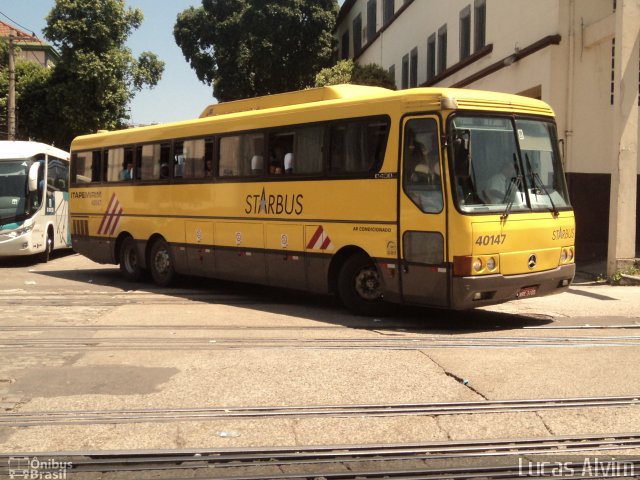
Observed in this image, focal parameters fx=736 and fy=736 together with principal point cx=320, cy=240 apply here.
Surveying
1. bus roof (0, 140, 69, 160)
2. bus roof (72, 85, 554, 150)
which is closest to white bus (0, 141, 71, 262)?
bus roof (0, 140, 69, 160)

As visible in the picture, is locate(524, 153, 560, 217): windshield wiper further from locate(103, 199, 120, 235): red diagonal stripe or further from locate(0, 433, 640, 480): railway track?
locate(103, 199, 120, 235): red diagonal stripe

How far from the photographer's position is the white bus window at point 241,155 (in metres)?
11.7

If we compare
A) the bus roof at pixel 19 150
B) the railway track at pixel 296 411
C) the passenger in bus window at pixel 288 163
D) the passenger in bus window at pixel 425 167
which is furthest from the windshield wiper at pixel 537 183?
the bus roof at pixel 19 150

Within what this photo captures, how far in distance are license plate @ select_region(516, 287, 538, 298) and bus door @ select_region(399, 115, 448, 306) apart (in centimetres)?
100

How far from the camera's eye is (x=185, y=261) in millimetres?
13375

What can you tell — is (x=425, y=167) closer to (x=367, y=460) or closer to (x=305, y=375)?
(x=305, y=375)

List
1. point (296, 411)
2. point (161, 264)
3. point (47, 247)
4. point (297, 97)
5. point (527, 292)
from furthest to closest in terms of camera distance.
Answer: point (47, 247) < point (161, 264) < point (297, 97) < point (527, 292) < point (296, 411)

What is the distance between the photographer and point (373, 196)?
31.8ft

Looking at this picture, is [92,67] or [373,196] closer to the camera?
[373,196]

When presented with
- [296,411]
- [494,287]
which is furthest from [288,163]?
[296,411]

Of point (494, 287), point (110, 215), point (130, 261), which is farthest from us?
point (110, 215)

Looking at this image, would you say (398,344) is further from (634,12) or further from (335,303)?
(634,12)

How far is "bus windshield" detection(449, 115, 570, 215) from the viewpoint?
872cm

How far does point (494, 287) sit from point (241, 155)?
200 inches
